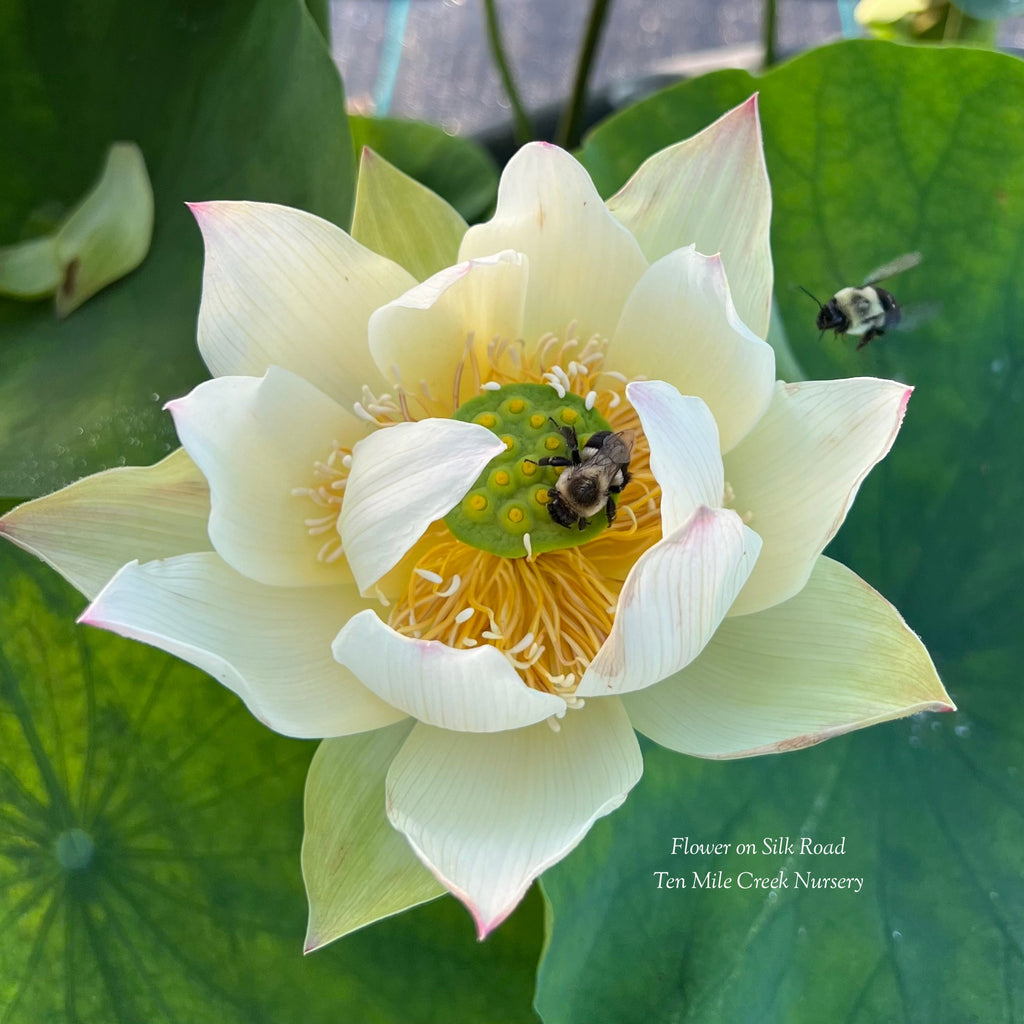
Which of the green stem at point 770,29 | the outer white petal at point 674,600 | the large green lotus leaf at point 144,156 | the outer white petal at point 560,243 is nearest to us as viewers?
the outer white petal at point 674,600

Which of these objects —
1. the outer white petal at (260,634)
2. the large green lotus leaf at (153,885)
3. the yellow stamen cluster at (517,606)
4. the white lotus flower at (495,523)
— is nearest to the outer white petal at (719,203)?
the white lotus flower at (495,523)

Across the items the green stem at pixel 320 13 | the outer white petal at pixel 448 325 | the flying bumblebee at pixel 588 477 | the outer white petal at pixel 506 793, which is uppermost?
the green stem at pixel 320 13

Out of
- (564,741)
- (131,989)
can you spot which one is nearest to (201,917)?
(131,989)

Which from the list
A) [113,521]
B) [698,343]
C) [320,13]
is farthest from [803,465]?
[320,13]

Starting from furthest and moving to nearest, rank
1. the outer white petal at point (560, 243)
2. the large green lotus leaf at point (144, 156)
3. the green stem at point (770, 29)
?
1. the green stem at point (770, 29)
2. the large green lotus leaf at point (144, 156)
3. the outer white petal at point (560, 243)

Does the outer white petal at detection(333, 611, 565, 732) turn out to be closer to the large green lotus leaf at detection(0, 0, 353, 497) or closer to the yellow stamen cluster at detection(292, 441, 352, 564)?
the yellow stamen cluster at detection(292, 441, 352, 564)

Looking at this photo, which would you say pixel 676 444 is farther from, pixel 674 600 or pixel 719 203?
pixel 719 203

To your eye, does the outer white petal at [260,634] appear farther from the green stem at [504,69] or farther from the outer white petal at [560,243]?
the green stem at [504,69]
